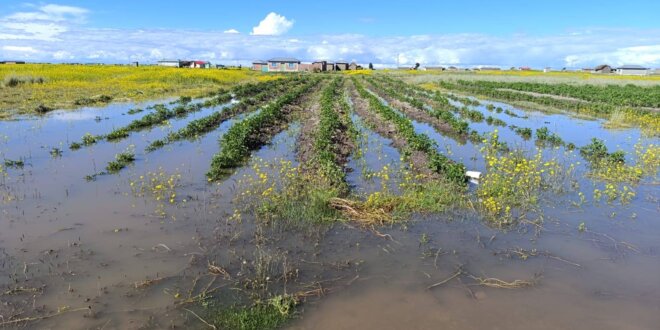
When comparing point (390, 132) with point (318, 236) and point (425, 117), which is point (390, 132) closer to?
point (425, 117)

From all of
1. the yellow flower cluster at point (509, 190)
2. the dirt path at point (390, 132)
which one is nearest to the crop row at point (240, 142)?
the dirt path at point (390, 132)

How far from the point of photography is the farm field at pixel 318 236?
5.21 metres

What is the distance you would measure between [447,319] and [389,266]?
138cm

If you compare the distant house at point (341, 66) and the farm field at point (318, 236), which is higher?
the distant house at point (341, 66)

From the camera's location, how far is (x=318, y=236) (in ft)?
23.8

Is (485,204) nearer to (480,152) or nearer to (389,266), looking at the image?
(389,266)

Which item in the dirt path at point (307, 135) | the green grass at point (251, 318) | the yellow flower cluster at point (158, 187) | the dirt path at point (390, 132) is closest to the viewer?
the green grass at point (251, 318)

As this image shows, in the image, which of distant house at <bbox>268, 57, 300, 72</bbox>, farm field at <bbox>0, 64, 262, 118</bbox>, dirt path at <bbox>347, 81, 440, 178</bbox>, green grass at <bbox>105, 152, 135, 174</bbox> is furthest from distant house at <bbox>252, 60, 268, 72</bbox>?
green grass at <bbox>105, 152, 135, 174</bbox>

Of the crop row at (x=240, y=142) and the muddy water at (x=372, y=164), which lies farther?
the crop row at (x=240, y=142)

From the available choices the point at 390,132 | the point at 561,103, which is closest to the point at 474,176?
the point at 390,132

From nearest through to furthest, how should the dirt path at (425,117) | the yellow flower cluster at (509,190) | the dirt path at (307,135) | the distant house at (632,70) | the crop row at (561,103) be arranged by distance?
the yellow flower cluster at (509,190) < the dirt path at (307,135) < the dirt path at (425,117) < the crop row at (561,103) < the distant house at (632,70)

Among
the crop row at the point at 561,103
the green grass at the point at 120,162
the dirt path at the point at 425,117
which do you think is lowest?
the green grass at the point at 120,162

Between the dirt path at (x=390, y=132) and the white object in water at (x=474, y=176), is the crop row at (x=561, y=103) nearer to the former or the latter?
the dirt path at (x=390, y=132)

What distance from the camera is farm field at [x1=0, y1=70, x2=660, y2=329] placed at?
5.21m
